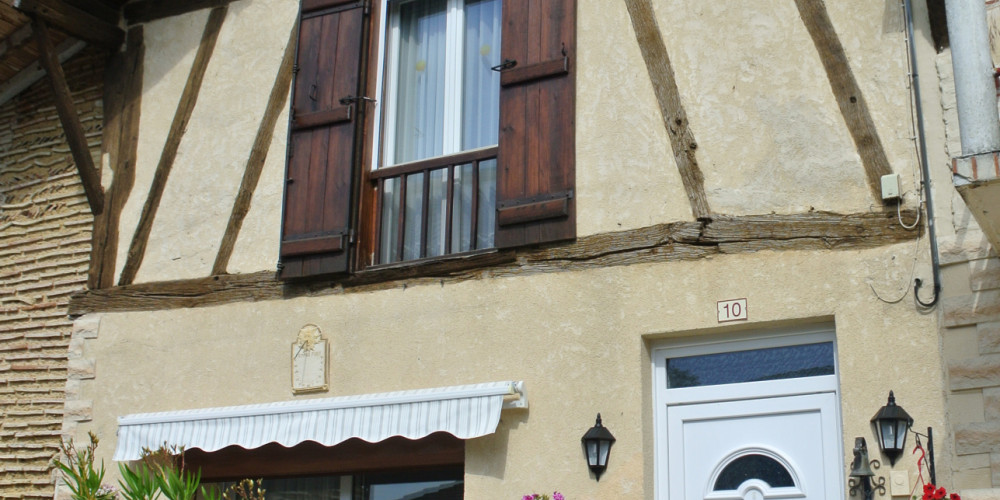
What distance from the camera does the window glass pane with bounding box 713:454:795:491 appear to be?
562 cm

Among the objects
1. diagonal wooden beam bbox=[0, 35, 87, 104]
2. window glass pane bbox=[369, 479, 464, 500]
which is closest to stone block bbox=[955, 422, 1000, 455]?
window glass pane bbox=[369, 479, 464, 500]

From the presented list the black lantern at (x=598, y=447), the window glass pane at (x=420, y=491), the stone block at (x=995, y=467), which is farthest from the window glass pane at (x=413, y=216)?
the stone block at (x=995, y=467)

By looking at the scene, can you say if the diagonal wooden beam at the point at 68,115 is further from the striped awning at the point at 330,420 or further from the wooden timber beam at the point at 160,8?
the striped awning at the point at 330,420

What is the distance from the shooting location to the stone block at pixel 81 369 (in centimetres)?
744

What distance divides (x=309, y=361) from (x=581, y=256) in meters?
1.71

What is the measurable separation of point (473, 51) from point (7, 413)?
12.4 feet

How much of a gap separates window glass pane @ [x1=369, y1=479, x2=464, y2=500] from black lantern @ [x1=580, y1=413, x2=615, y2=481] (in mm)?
932

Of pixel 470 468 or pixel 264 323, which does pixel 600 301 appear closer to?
pixel 470 468

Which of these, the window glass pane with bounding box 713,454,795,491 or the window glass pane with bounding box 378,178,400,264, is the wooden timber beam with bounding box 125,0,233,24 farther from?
the window glass pane with bounding box 713,454,795,491

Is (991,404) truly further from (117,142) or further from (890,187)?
(117,142)

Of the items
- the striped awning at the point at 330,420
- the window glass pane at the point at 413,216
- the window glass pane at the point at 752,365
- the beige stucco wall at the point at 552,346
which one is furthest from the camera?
the window glass pane at the point at 413,216

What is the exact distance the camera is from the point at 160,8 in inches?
323

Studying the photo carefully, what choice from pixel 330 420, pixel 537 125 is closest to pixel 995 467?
pixel 537 125

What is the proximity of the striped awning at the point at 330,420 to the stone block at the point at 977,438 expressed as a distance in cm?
208
